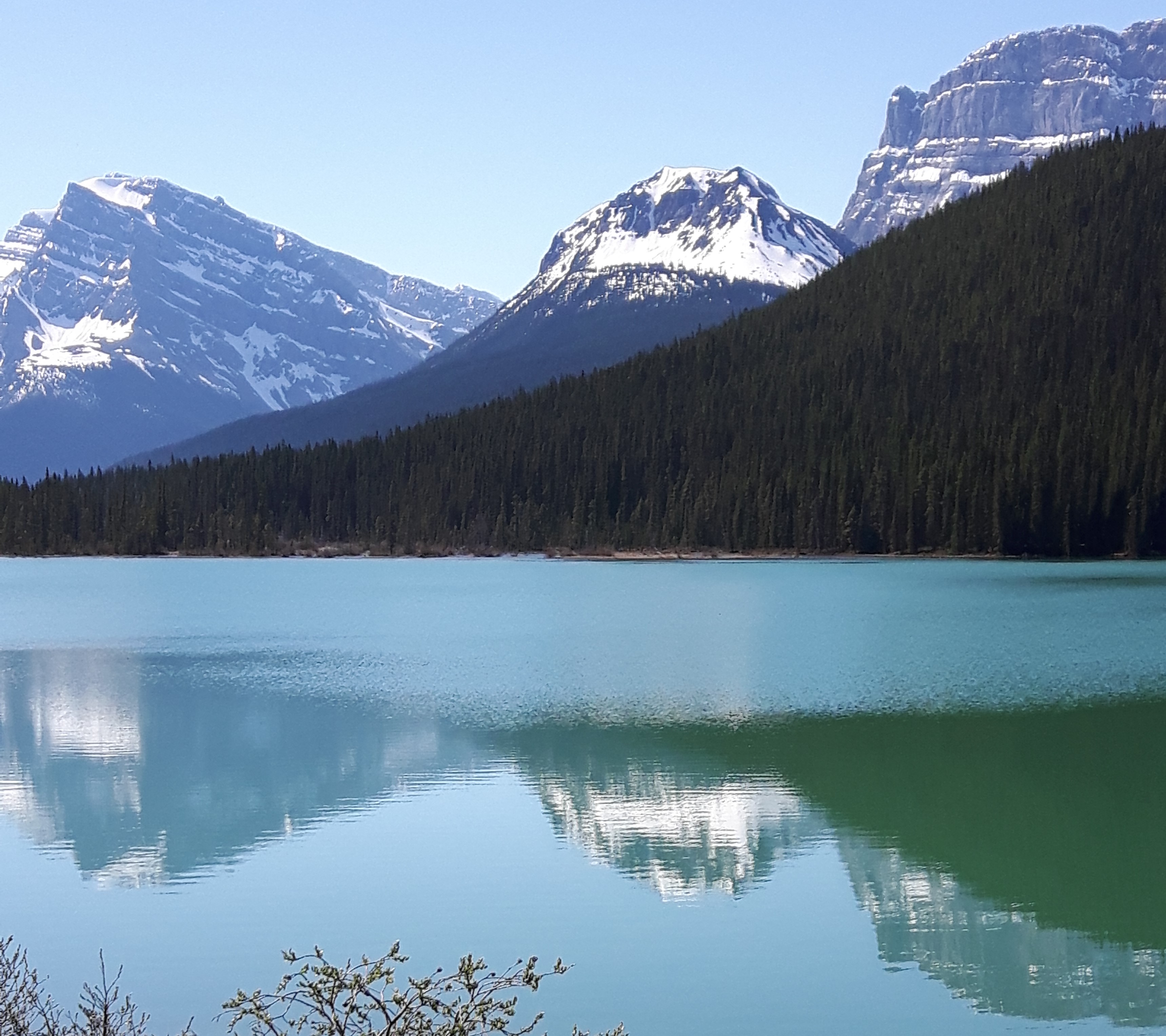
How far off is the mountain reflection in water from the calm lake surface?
11 cm

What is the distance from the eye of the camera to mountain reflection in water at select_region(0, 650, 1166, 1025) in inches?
838

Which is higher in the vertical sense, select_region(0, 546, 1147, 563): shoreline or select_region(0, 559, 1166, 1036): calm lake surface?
select_region(0, 546, 1147, 563): shoreline

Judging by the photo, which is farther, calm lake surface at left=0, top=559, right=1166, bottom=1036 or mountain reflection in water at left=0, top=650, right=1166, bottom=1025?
mountain reflection in water at left=0, top=650, right=1166, bottom=1025

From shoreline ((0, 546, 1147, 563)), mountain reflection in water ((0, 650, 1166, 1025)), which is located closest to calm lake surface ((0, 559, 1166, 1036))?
mountain reflection in water ((0, 650, 1166, 1025))

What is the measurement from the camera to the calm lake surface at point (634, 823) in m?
19.9

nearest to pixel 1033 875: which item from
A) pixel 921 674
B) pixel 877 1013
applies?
pixel 877 1013

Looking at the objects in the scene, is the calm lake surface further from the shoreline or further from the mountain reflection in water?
the shoreline

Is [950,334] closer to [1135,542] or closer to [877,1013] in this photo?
[1135,542]

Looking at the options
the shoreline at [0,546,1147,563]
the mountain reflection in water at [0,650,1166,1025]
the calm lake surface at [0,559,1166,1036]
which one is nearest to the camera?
the calm lake surface at [0,559,1166,1036]

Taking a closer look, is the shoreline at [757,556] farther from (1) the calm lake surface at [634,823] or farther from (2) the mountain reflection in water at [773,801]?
(2) the mountain reflection in water at [773,801]

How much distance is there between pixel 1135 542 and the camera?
14338cm

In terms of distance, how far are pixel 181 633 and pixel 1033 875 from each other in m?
57.8

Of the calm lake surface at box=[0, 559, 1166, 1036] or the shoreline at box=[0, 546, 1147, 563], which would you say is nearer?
the calm lake surface at box=[0, 559, 1166, 1036]

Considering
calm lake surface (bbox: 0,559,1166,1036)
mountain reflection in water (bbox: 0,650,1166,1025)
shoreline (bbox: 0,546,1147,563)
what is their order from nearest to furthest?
calm lake surface (bbox: 0,559,1166,1036) < mountain reflection in water (bbox: 0,650,1166,1025) < shoreline (bbox: 0,546,1147,563)
